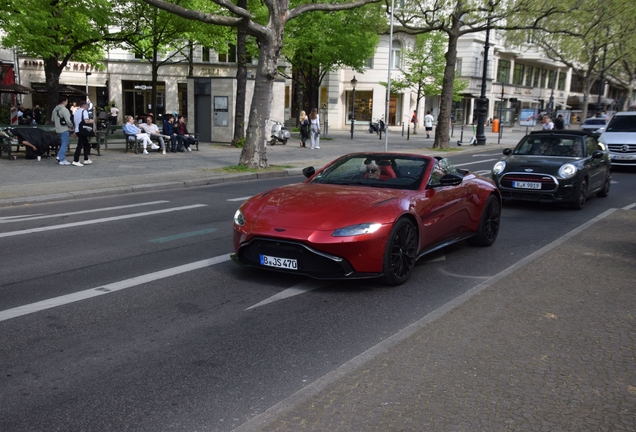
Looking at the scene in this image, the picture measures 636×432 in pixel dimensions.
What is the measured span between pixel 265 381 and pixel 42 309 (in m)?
2.61

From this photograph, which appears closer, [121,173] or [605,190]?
[605,190]

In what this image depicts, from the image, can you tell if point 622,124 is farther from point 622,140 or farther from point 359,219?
point 359,219

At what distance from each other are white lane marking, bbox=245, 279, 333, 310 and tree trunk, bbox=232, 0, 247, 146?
1840 centimetres

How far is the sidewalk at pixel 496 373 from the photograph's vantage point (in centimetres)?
356

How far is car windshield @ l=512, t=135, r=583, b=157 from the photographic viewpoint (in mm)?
12992

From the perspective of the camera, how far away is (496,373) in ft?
13.8

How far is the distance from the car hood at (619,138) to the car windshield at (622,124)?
63 cm

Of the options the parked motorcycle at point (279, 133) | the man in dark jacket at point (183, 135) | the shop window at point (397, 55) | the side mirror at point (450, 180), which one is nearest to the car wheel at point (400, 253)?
the side mirror at point (450, 180)

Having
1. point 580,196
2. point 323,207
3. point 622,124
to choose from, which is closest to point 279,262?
point 323,207

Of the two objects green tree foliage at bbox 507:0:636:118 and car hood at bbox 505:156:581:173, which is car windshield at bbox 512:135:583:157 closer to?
car hood at bbox 505:156:581:173

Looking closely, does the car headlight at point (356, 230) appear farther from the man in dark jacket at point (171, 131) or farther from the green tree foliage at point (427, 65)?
the green tree foliage at point (427, 65)

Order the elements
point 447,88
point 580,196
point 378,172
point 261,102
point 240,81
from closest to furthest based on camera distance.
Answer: point 378,172
point 580,196
point 261,102
point 240,81
point 447,88

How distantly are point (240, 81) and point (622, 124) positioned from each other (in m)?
14.4

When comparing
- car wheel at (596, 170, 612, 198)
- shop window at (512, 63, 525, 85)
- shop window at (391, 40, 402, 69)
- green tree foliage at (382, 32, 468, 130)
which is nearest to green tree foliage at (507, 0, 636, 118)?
green tree foliage at (382, 32, 468, 130)
